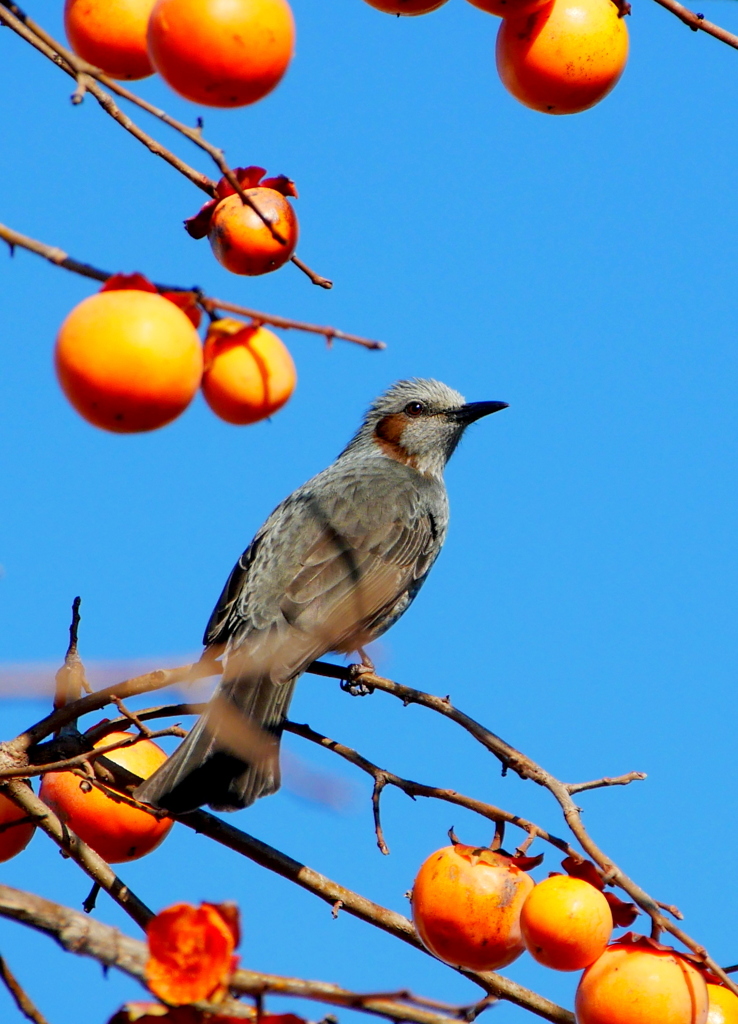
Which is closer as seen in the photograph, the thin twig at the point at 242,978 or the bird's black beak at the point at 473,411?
the thin twig at the point at 242,978

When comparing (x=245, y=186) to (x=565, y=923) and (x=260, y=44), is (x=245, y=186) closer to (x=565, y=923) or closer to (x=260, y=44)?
(x=260, y=44)

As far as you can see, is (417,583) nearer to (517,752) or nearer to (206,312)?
(517,752)

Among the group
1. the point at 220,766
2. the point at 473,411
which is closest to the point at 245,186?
the point at 220,766

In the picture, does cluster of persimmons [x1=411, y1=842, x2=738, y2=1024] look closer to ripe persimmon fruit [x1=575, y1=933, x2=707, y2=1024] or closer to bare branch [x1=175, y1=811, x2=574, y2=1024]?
ripe persimmon fruit [x1=575, y1=933, x2=707, y2=1024]

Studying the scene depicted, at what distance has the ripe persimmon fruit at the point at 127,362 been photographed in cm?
185

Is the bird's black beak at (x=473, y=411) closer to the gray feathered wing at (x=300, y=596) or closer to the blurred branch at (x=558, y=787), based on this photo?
the gray feathered wing at (x=300, y=596)

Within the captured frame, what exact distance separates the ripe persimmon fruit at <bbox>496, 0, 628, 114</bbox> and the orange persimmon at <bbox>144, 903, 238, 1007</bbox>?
179cm

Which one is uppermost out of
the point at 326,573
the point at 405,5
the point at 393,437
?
the point at 393,437

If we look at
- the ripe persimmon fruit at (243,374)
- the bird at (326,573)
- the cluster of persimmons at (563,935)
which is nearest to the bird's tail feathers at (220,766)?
Result: the bird at (326,573)

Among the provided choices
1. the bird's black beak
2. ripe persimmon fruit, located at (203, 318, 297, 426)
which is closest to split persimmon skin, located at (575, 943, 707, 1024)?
ripe persimmon fruit, located at (203, 318, 297, 426)

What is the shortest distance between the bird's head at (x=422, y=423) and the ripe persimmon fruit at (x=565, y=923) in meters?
4.34

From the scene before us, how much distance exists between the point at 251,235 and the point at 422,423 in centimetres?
464

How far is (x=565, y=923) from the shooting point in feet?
7.88

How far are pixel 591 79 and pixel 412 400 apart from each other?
4.39m
